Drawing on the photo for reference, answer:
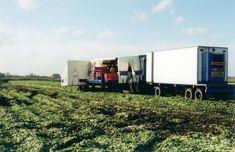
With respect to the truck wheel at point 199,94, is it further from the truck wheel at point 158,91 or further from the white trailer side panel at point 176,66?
the truck wheel at point 158,91

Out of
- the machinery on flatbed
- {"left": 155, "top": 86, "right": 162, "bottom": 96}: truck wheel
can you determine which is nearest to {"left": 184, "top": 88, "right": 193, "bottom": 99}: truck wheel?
the machinery on flatbed

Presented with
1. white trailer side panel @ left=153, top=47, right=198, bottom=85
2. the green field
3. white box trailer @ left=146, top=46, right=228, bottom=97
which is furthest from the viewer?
white trailer side panel @ left=153, top=47, right=198, bottom=85

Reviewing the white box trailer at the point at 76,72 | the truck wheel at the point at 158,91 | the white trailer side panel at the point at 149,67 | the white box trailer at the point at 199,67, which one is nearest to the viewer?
the white box trailer at the point at 199,67

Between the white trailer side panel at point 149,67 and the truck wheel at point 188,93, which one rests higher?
the white trailer side panel at point 149,67

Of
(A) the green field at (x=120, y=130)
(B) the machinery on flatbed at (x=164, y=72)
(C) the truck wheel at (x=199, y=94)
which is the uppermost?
(B) the machinery on flatbed at (x=164, y=72)

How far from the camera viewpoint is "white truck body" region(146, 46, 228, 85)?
33156mm

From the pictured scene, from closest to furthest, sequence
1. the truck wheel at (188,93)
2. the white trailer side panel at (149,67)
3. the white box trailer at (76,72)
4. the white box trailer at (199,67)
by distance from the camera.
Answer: the white box trailer at (199,67), the truck wheel at (188,93), the white trailer side panel at (149,67), the white box trailer at (76,72)

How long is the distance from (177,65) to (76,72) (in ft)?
62.3

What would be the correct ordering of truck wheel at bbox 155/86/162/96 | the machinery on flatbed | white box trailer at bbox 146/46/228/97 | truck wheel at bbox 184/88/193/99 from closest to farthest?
white box trailer at bbox 146/46/228/97, the machinery on flatbed, truck wheel at bbox 184/88/193/99, truck wheel at bbox 155/86/162/96

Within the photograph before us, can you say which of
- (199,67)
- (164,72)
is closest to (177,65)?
(164,72)

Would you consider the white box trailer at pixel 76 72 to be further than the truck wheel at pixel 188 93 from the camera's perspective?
Yes

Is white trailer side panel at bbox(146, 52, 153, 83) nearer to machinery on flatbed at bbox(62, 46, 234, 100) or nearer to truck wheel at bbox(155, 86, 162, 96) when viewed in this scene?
machinery on flatbed at bbox(62, 46, 234, 100)

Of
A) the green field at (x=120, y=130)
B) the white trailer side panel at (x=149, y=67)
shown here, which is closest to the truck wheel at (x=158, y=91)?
the white trailer side panel at (x=149, y=67)

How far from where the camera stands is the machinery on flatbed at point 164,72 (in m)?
33.2
